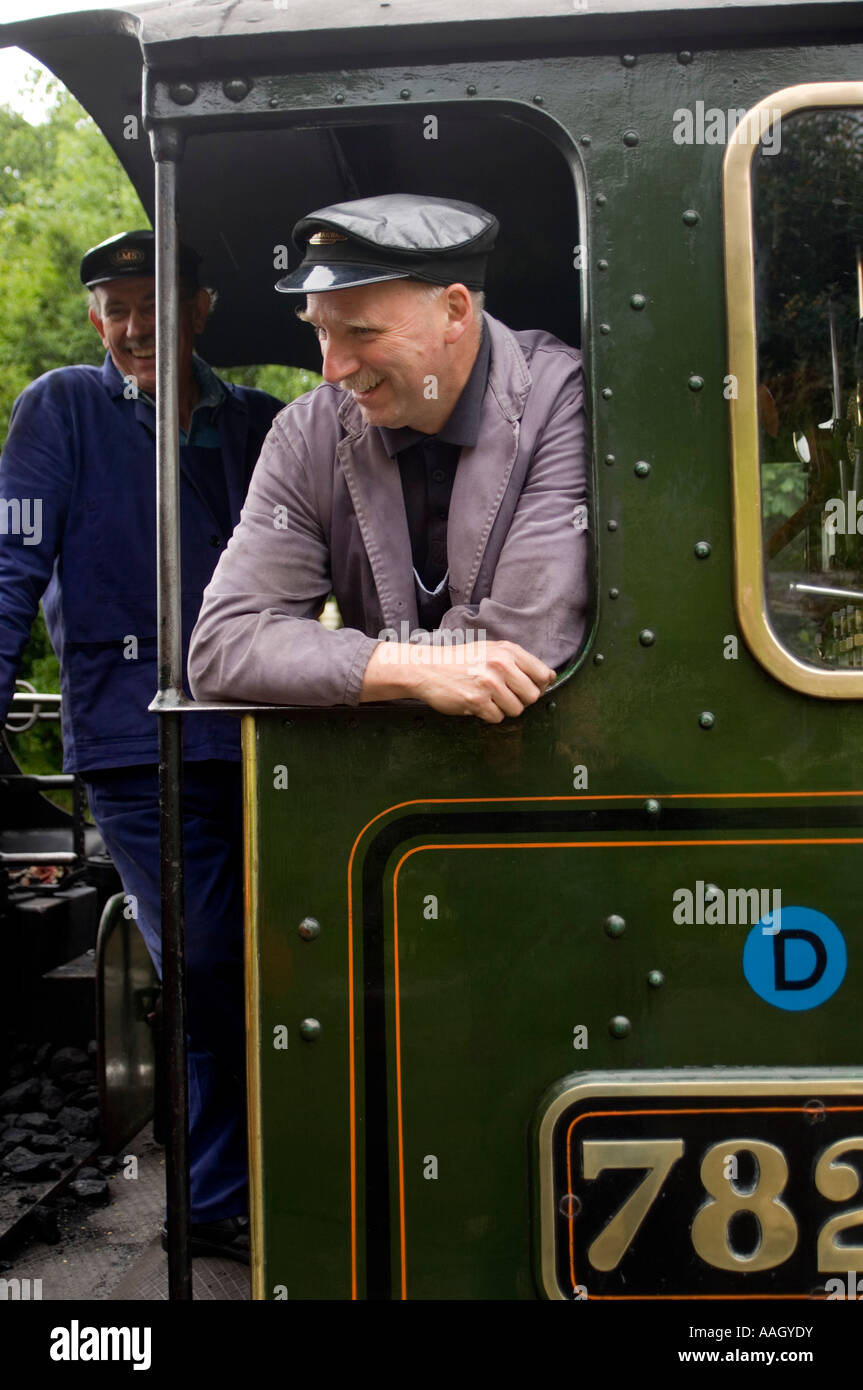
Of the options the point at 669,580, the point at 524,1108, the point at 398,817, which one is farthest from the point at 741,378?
the point at 524,1108

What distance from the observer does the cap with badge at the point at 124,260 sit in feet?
9.25

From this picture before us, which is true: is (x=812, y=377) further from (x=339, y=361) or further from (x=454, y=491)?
(x=339, y=361)

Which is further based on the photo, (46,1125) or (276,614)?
(46,1125)

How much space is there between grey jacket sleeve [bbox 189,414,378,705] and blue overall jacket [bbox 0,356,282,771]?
73 cm

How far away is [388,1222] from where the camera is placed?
1.93m

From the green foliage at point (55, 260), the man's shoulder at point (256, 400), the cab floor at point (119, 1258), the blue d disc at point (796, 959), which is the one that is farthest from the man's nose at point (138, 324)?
the green foliage at point (55, 260)

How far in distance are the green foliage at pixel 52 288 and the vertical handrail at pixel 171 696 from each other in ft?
33.4

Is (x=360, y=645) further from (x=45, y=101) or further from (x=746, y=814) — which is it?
(x=45, y=101)

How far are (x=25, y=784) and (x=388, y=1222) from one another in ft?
11.4

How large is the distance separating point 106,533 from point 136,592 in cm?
15

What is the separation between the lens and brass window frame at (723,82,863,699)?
1890 mm

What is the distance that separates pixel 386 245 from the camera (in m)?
1.94

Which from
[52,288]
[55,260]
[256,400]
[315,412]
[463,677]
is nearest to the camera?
[463,677]

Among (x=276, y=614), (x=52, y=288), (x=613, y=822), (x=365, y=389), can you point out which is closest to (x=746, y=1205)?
(x=613, y=822)
